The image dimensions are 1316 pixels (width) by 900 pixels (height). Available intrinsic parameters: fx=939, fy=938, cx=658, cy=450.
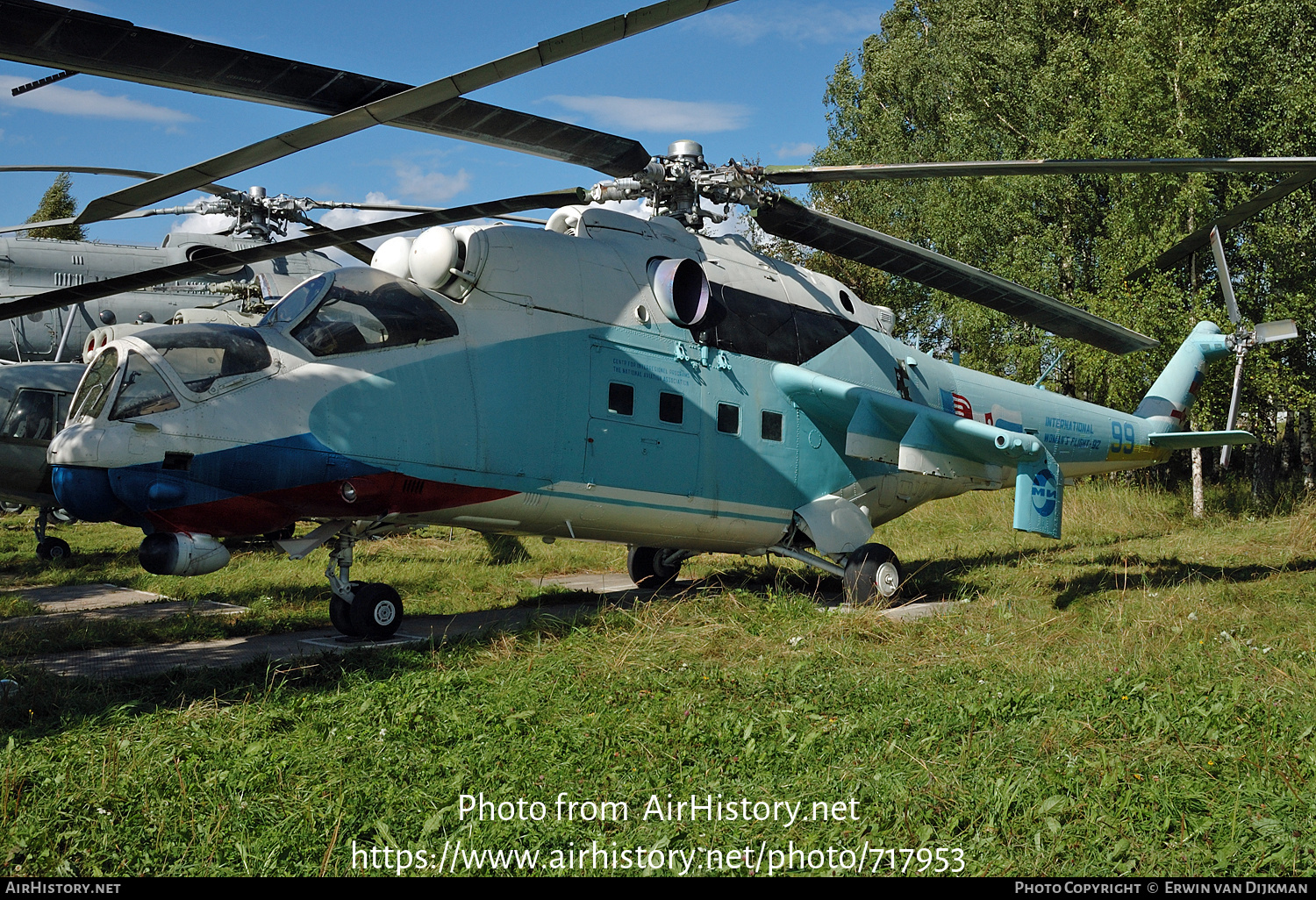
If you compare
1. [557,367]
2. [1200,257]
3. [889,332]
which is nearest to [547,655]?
[557,367]

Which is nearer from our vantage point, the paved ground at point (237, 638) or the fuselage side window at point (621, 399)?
the paved ground at point (237, 638)

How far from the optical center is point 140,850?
3.54 metres

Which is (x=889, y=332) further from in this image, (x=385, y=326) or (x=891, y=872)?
(x=891, y=872)

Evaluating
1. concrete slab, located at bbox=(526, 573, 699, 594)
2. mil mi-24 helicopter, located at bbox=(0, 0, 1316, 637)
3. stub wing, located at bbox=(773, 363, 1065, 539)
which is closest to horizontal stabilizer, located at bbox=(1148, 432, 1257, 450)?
mil mi-24 helicopter, located at bbox=(0, 0, 1316, 637)

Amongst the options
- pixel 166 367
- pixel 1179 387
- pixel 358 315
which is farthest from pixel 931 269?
pixel 166 367

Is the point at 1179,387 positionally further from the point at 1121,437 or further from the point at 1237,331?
the point at 1121,437

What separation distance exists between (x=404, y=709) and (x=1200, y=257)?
19.0m

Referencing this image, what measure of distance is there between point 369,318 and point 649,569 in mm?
5752

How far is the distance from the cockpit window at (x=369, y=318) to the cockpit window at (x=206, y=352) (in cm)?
39

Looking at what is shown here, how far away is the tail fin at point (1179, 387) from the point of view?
1345 cm

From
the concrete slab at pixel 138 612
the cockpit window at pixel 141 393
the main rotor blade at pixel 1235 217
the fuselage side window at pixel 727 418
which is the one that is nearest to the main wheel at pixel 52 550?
the concrete slab at pixel 138 612

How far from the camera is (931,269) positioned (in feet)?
33.3

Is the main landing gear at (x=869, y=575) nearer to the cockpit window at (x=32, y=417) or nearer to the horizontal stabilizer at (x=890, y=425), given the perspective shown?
the horizontal stabilizer at (x=890, y=425)

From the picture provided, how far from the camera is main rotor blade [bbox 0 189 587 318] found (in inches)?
252
